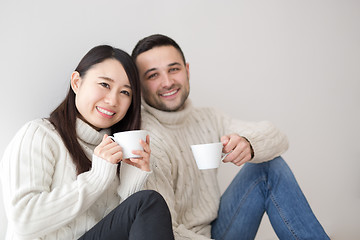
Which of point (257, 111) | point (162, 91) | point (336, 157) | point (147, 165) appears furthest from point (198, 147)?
point (336, 157)

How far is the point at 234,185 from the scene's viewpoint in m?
1.46

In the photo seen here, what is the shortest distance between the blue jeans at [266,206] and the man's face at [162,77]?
42 cm

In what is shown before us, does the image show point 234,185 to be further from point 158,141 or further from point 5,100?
point 5,100

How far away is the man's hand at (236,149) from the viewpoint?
118cm

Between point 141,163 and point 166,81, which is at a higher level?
point 166,81

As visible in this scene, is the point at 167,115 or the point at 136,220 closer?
the point at 136,220

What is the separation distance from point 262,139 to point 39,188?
808mm

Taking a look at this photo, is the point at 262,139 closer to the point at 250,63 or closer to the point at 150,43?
the point at 150,43

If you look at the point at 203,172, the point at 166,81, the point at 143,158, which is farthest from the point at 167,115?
the point at 143,158

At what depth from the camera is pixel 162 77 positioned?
140 centimetres

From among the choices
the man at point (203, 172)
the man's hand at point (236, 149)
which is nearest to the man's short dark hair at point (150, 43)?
the man at point (203, 172)

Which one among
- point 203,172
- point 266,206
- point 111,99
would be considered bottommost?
point 266,206

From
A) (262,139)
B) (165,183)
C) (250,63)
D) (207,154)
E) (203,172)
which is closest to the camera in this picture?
(207,154)

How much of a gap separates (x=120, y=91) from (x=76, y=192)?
39 cm
